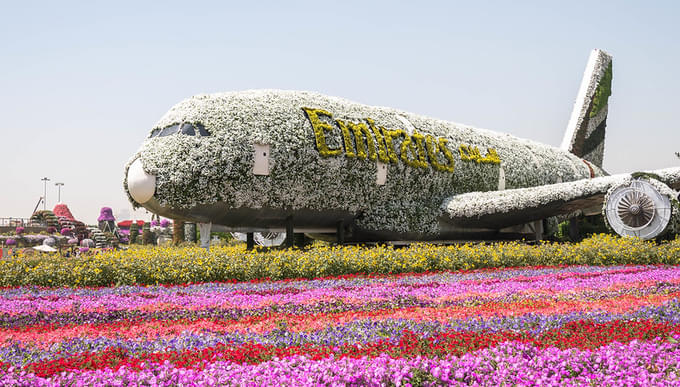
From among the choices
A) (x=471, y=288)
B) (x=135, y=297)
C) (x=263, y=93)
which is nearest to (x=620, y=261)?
(x=471, y=288)

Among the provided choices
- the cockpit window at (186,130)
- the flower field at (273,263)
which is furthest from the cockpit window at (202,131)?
the flower field at (273,263)

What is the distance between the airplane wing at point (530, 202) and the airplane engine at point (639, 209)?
0.52m

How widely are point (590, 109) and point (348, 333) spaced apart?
25.3 m

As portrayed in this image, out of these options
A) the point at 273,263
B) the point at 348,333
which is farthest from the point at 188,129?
the point at 348,333

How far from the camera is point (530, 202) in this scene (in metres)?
17.3

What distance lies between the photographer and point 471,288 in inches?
398

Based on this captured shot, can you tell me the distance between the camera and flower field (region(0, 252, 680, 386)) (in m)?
4.23

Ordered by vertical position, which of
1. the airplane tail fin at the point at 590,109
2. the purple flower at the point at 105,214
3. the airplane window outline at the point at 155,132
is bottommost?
the purple flower at the point at 105,214

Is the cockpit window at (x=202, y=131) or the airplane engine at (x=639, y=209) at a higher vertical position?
the cockpit window at (x=202, y=131)

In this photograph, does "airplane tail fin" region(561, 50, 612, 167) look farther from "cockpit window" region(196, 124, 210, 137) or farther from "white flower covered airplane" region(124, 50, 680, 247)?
"cockpit window" region(196, 124, 210, 137)

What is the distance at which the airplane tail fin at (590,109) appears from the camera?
91.0 feet

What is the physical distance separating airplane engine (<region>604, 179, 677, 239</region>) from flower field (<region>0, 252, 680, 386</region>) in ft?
13.4

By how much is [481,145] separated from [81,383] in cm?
1793

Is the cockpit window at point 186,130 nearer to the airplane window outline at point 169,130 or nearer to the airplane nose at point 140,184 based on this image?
the airplane window outline at point 169,130
